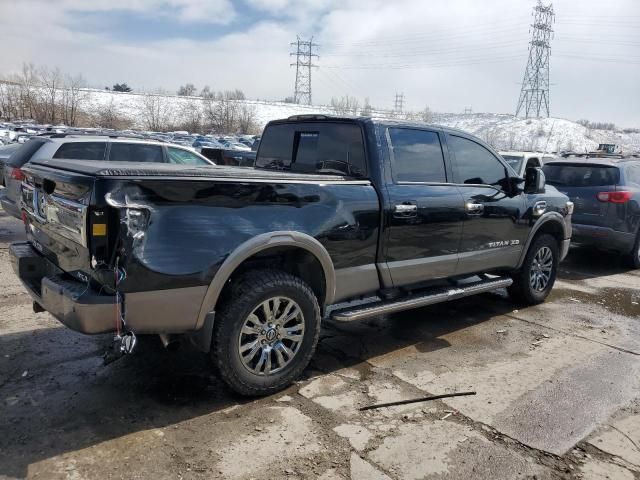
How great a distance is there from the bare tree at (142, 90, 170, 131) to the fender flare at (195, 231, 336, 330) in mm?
79852

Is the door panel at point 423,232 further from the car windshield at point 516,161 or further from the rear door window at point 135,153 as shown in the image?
the car windshield at point 516,161

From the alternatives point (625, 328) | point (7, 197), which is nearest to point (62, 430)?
point (625, 328)

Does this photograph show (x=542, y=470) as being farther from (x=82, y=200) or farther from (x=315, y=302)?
(x=82, y=200)

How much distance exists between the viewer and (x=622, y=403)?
158 inches

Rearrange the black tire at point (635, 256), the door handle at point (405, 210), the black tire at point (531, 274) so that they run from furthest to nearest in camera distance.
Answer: the black tire at point (635, 256)
the black tire at point (531, 274)
the door handle at point (405, 210)

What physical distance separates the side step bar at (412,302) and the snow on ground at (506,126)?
7855 centimetres

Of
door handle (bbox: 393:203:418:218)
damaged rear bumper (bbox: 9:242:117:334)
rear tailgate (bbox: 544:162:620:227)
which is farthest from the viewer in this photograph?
rear tailgate (bbox: 544:162:620:227)

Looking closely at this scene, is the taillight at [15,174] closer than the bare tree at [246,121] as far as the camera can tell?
Yes

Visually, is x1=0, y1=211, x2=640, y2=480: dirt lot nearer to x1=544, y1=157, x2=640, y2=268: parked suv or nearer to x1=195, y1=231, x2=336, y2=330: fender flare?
x1=195, y1=231, x2=336, y2=330: fender flare

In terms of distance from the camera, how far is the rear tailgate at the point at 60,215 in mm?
3086

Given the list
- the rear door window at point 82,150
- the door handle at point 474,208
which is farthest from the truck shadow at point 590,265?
the rear door window at point 82,150

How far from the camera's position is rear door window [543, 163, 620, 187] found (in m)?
8.52

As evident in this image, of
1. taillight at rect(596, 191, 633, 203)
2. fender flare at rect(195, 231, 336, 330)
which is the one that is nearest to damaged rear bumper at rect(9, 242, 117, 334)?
fender flare at rect(195, 231, 336, 330)

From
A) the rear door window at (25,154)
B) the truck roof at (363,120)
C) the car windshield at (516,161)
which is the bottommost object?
the rear door window at (25,154)
